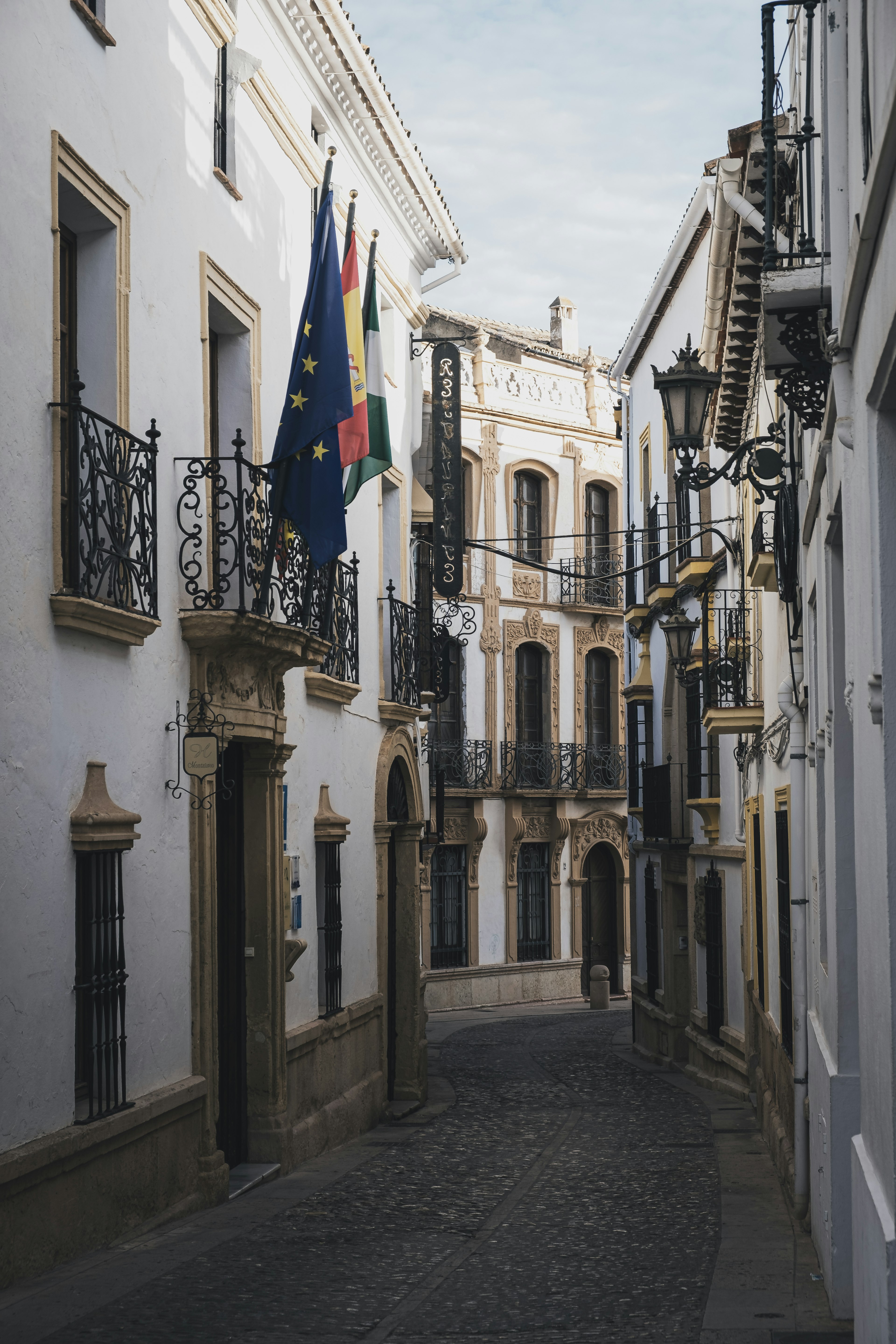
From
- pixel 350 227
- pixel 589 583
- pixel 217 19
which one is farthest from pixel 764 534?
pixel 589 583

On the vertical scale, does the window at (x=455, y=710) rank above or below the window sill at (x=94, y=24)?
below

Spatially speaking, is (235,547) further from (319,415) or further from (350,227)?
(350,227)

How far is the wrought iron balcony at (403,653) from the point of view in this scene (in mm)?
17234

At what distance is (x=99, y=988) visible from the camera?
8.80 m

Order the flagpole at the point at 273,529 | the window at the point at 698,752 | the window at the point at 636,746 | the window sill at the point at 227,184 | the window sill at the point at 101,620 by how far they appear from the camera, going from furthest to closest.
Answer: the window at the point at 636,746 < the window at the point at 698,752 < the window sill at the point at 227,184 < the flagpole at the point at 273,529 < the window sill at the point at 101,620

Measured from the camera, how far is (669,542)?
2122 centimetres

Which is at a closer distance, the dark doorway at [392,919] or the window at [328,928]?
the window at [328,928]

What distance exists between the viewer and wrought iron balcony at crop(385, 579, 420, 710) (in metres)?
17.2

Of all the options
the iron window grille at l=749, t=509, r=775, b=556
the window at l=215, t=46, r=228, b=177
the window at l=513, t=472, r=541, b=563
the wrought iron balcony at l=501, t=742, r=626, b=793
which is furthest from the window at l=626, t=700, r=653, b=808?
the window at l=215, t=46, r=228, b=177

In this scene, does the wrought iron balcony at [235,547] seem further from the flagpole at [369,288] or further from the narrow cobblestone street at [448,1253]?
the narrow cobblestone street at [448,1253]

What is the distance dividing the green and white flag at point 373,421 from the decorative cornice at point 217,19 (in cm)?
280

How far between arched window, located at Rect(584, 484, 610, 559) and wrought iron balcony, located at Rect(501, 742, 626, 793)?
414 centimetres

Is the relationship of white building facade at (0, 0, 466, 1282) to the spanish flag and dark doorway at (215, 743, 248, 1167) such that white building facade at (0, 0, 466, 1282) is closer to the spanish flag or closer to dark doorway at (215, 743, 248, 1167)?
dark doorway at (215, 743, 248, 1167)

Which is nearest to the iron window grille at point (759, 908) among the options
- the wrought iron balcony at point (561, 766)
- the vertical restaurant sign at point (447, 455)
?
the vertical restaurant sign at point (447, 455)
